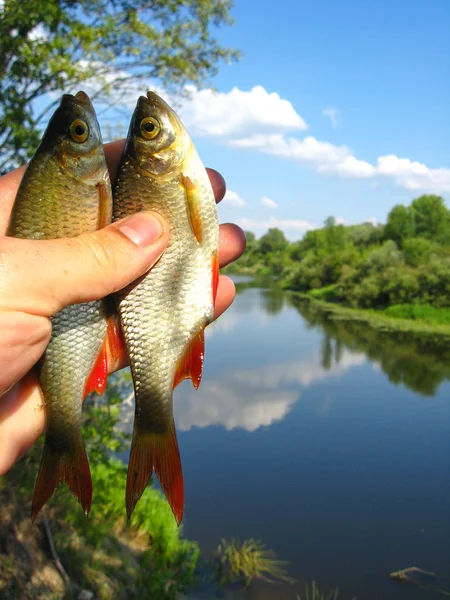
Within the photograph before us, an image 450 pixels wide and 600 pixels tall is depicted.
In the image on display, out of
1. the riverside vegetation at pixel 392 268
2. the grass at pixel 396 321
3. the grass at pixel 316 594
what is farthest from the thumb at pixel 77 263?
the riverside vegetation at pixel 392 268

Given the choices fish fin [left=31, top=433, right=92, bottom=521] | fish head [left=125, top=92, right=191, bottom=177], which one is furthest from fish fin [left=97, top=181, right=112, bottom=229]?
fish fin [left=31, top=433, right=92, bottom=521]

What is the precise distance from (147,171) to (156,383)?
2.35ft

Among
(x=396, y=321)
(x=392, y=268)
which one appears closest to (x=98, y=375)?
(x=396, y=321)

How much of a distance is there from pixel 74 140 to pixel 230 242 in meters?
0.88

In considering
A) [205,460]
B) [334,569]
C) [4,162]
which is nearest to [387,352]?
[205,460]

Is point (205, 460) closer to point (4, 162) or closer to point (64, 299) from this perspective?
point (4, 162)

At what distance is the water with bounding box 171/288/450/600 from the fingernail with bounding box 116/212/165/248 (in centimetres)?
765

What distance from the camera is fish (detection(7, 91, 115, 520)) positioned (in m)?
1.72

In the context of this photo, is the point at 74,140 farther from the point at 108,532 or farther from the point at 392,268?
the point at 392,268

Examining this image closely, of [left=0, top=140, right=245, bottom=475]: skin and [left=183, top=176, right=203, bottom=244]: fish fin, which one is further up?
[left=183, top=176, right=203, bottom=244]: fish fin

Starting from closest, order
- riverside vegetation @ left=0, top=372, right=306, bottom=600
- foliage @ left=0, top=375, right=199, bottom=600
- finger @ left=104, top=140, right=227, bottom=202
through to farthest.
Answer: finger @ left=104, top=140, right=227, bottom=202
riverside vegetation @ left=0, top=372, right=306, bottom=600
foliage @ left=0, top=375, right=199, bottom=600

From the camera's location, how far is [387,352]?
891 inches

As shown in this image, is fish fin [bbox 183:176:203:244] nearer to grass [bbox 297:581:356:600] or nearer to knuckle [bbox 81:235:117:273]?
knuckle [bbox 81:235:117:273]

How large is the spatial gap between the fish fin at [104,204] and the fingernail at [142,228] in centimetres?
7
